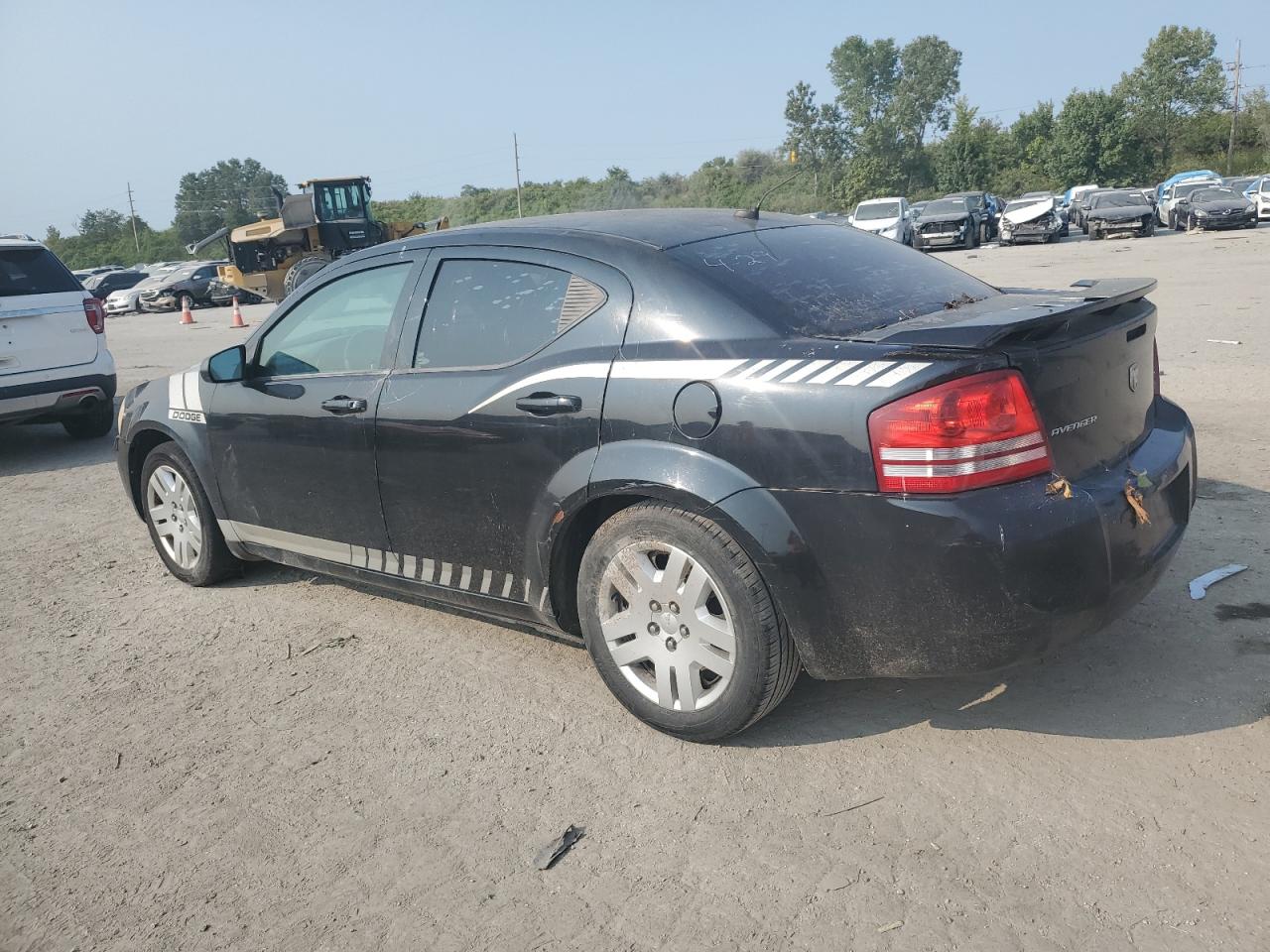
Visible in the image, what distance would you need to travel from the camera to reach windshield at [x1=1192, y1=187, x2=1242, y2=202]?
1218 inches

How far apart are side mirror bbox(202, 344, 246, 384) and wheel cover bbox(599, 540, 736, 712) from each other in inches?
87.8

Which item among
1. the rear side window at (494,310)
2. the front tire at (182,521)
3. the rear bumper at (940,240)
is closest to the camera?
the rear side window at (494,310)

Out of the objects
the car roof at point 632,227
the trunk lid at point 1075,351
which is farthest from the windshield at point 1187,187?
the trunk lid at point 1075,351

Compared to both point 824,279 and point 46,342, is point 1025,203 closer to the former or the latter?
point 46,342

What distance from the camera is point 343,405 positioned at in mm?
4125

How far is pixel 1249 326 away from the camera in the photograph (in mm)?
10820

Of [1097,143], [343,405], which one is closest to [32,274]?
[343,405]

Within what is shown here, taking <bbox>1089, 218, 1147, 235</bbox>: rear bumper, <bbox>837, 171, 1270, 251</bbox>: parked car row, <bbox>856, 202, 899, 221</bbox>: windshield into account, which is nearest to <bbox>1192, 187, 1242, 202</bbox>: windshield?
<bbox>837, 171, 1270, 251</bbox>: parked car row

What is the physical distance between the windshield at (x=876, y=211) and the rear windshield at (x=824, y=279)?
97.1 ft

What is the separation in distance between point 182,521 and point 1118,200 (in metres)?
32.6

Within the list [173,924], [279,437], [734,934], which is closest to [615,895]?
[734,934]

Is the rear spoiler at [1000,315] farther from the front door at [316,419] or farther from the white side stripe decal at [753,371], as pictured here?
the front door at [316,419]

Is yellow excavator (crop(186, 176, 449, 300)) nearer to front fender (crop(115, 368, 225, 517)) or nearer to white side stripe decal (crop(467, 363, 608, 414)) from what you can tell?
front fender (crop(115, 368, 225, 517))

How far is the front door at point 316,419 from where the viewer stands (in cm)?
413
